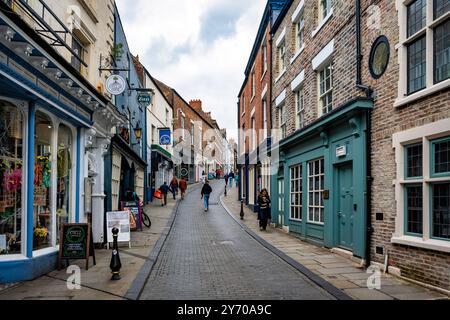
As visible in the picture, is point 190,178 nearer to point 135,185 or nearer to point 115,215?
point 135,185

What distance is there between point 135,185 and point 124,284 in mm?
14928

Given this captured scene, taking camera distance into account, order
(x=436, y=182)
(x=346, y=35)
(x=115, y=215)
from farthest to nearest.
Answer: (x=115, y=215)
(x=346, y=35)
(x=436, y=182)

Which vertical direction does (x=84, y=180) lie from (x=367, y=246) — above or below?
above

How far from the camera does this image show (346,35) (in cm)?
1063

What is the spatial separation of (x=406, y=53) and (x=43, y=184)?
300 inches

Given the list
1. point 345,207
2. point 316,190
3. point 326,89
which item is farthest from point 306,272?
point 326,89

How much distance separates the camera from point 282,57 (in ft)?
58.9

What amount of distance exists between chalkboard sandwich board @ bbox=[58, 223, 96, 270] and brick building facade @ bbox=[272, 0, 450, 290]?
5883mm

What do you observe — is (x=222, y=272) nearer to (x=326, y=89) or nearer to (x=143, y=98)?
(x=326, y=89)

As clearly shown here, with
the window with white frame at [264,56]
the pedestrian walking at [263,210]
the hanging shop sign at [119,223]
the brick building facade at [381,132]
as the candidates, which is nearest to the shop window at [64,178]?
the hanging shop sign at [119,223]

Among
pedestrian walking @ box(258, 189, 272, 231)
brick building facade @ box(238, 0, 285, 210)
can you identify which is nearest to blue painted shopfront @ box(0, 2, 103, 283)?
pedestrian walking @ box(258, 189, 272, 231)

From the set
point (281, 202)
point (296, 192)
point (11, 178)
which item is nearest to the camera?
point (11, 178)

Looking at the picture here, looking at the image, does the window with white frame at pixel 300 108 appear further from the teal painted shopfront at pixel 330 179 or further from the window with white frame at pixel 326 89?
the window with white frame at pixel 326 89
